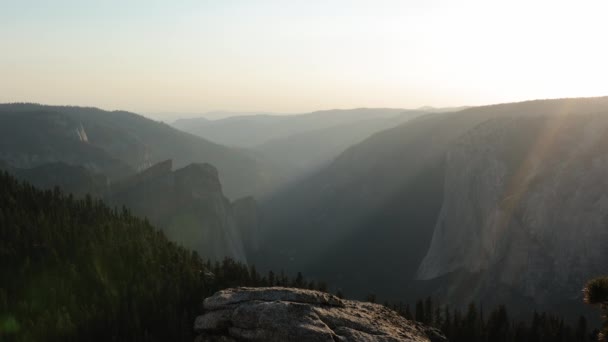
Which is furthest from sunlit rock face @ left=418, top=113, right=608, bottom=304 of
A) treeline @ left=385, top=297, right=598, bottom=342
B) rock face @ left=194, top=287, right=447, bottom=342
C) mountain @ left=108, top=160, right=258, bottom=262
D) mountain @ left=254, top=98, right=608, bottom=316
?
rock face @ left=194, top=287, right=447, bottom=342

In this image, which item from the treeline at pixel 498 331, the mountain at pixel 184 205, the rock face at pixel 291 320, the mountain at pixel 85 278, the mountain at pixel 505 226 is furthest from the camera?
the mountain at pixel 184 205

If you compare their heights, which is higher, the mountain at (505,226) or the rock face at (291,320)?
the rock face at (291,320)

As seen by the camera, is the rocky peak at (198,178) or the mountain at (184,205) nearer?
the mountain at (184,205)

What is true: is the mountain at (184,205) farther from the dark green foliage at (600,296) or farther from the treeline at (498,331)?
the dark green foliage at (600,296)

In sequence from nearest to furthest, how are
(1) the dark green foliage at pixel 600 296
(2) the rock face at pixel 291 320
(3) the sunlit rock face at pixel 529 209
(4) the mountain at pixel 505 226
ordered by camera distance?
(1) the dark green foliage at pixel 600 296, (2) the rock face at pixel 291 320, (3) the sunlit rock face at pixel 529 209, (4) the mountain at pixel 505 226

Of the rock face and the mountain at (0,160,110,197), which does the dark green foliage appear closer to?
the rock face

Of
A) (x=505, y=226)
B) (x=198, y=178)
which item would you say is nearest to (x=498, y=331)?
(x=505, y=226)

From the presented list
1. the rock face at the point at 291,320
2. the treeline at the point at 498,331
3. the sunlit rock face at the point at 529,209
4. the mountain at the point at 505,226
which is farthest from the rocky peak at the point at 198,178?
the rock face at the point at 291,320

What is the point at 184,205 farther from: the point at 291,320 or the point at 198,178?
the point at 291,320
